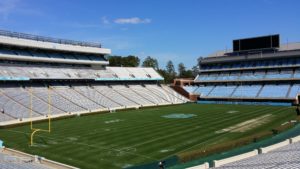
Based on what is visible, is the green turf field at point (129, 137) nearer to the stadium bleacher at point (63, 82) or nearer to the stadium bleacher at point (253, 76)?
the stadium bleacher at point (63, 82)

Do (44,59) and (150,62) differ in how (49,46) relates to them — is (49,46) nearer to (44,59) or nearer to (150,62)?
(44,59)

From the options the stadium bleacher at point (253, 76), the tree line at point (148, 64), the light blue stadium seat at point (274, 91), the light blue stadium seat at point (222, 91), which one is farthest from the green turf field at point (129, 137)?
the tree line at point (148, 64)

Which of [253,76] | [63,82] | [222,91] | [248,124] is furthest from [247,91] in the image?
[63,82]

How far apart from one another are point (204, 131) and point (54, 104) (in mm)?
24588

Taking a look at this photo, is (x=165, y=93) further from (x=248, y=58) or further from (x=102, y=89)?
(x=248, y=58)

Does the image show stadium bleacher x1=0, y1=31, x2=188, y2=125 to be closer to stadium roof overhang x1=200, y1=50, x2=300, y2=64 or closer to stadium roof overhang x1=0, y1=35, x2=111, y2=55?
stadium roof overhang x1=0, y1=35, x2=111, y2=55

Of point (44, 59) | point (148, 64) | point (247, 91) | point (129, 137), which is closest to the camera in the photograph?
point (129, 137)

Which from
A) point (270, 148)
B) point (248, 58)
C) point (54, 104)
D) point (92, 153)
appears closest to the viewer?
point (270, 148)

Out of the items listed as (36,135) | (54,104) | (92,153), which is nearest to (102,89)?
(54,104)

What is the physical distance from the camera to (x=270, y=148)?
60.9 ft

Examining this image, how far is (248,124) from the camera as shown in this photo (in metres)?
35.8

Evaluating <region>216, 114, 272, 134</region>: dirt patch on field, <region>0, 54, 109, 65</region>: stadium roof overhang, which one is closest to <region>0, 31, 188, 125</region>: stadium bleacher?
<region>0, 54, 109, 65</region>: stadium roof overhang

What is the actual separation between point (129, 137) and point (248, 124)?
534 inches

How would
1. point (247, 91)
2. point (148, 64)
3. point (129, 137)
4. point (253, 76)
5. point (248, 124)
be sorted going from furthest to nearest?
point (148, 64) < point (253, 76) < point (247, 91) < point (248, 124) < point (129, 137)
